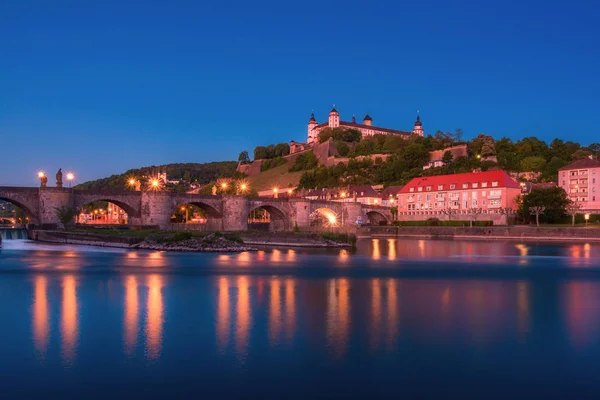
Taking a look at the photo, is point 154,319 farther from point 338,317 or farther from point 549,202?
point 549,202

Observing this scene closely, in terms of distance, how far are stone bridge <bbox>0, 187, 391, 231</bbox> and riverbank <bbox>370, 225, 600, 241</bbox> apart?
424cm

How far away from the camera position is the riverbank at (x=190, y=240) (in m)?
33.8

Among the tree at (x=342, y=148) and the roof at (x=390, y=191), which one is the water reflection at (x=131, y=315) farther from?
the tree at (x=342, y=148)

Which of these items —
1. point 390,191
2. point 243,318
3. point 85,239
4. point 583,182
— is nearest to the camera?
point 243,318

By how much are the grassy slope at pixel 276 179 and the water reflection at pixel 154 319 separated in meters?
87.5

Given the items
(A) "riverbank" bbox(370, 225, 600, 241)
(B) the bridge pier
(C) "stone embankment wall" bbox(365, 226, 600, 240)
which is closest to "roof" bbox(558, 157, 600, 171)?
(A) "riverbank" bbox(370, 225, 600, 241)

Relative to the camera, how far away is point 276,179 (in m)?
113

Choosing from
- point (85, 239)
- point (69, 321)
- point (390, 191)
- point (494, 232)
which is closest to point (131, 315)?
point (69, 321)

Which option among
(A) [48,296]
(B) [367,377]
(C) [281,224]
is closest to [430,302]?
(B) [367,377]

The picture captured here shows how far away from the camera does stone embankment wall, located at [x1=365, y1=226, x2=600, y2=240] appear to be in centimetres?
4963

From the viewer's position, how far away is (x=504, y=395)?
7.95 meters

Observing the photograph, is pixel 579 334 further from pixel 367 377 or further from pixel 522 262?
pixel 522 262

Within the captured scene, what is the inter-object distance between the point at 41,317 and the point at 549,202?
5200 cm

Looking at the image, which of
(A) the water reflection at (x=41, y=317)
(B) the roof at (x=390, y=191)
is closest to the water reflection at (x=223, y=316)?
(A) the water reflection at (x=41, y=317)
